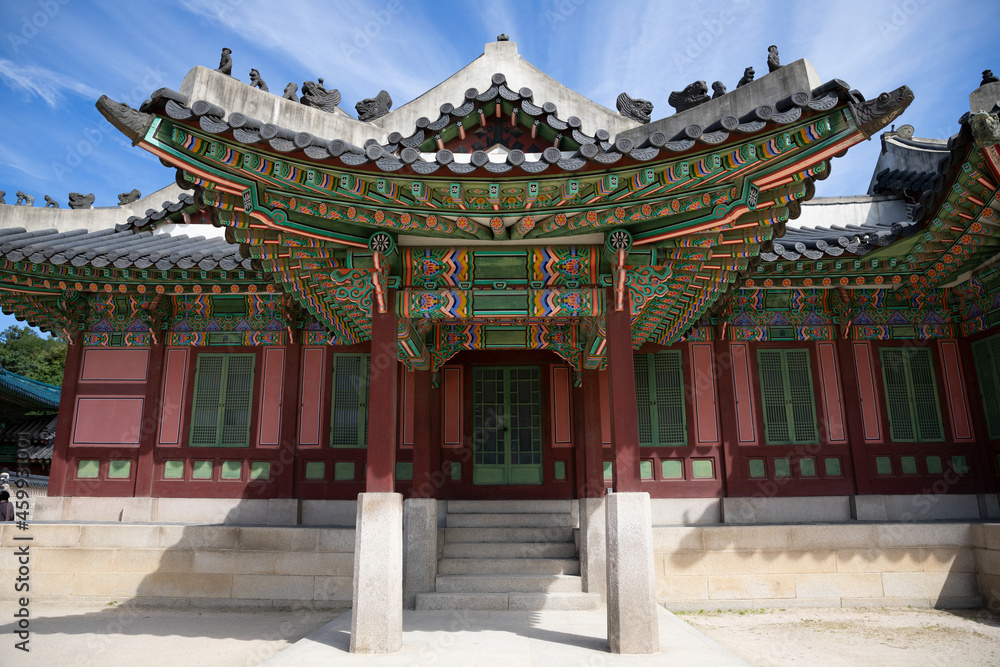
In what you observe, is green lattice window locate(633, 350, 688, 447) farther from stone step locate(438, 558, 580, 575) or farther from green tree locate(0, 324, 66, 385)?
green tree locate(0, 324, 66, 385)

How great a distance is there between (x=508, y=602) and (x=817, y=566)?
4.29 m

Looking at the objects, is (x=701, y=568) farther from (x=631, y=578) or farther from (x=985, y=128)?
(x=985, y=128)

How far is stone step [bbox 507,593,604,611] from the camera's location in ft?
24.2

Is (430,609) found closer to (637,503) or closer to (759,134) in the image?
(637,503)

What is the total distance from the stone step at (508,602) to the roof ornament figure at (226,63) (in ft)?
29.5

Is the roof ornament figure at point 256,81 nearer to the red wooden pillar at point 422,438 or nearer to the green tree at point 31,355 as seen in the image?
the red wooden pillar at point 422,438

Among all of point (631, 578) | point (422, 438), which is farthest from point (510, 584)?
point (631, 578)

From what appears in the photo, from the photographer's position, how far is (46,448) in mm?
19828

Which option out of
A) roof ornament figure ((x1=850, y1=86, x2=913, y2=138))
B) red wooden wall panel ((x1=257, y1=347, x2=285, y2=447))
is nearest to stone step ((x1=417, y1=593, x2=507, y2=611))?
red wooden wall panel ((x1=257, y1=347, x2=285, y2=447))

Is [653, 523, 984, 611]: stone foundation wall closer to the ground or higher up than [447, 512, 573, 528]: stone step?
closer to the ground

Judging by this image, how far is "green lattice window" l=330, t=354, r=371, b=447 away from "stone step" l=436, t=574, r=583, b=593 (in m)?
3.42

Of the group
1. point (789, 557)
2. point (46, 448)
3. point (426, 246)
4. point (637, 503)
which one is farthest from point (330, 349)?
point (46, 448)

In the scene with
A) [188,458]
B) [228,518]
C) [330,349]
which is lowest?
[228,518]

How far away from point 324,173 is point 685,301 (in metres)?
5.00
